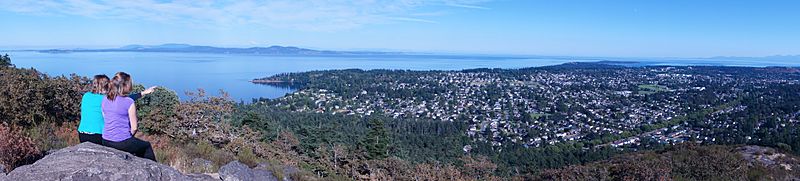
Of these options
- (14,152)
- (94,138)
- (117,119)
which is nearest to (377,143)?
(94,138)

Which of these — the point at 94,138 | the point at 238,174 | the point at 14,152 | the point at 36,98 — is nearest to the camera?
the point at 14,152

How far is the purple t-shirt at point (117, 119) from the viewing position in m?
3.47

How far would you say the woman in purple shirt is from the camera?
136 inches

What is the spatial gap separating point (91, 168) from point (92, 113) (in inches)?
32.9

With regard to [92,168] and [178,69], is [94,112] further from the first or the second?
[178,69]

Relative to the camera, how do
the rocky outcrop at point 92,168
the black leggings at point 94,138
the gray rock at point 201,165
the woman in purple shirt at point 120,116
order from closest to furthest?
the rocky outcrop at point 92,168
the woman in purple shirt at point 120,116
the black leggings at point 94,138
the gray rock at point 201,165

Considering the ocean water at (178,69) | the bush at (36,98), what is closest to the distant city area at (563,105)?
the ocean water at (178,69)

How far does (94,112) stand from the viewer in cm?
359

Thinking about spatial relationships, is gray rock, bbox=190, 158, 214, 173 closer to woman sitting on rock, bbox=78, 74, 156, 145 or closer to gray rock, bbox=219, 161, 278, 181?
gray rock, bbox=219, 161, 278, 181

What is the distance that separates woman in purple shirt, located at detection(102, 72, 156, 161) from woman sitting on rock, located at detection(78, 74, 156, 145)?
62 mm

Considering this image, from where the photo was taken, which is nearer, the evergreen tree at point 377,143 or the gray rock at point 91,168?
the gray rock at point 91,168

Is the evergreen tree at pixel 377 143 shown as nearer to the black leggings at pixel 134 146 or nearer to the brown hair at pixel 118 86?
the black leggings at pixel 134 146

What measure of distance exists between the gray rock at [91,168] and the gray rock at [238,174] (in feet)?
4.39

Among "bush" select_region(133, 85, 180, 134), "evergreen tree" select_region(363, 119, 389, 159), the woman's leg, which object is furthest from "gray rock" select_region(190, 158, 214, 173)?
"evergreen tree" select_region(363, 119, 389, 159)
